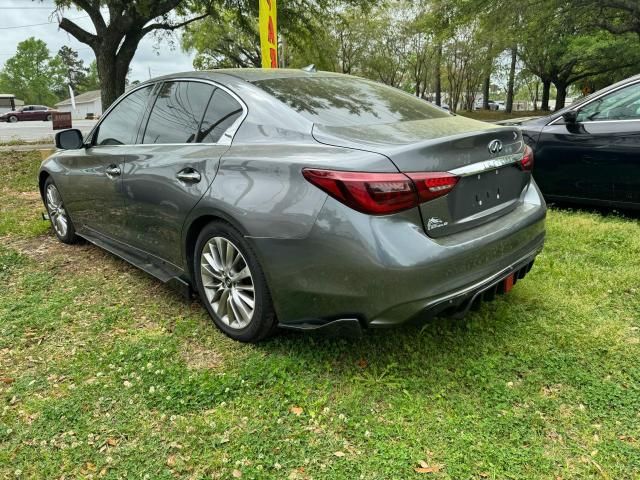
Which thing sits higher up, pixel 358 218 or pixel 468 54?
pixel 468 54

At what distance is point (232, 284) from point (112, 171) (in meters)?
1.46

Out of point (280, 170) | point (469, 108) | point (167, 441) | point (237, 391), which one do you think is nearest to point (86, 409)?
point (167, 441)

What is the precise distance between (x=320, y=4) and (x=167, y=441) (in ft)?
46.4

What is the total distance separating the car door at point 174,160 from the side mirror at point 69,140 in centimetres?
100

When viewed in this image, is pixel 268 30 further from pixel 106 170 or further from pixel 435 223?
pixel 435 223

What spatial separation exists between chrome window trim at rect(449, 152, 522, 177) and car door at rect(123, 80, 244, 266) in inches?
48.1

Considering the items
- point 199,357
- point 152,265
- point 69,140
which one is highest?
point 69,140

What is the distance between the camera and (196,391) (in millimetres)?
2488

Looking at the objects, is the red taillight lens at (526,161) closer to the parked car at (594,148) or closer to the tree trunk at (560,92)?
the parked car at (594,148)

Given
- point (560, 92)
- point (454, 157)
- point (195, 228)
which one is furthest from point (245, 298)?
point (560, 92)

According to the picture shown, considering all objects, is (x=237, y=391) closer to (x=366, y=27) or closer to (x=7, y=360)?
(x=7, y=360)

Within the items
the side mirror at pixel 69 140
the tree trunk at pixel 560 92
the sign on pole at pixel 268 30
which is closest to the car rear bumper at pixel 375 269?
the side mirror at pixel 69 140

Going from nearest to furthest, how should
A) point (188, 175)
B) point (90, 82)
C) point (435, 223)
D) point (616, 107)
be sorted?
point (435, 223) → point (188, 175) → point (616, 107) → point (90, 82)

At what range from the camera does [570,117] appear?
495cm
